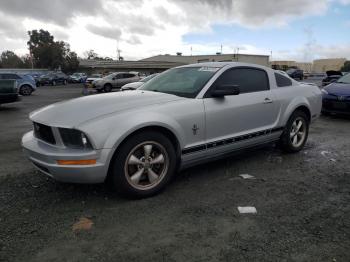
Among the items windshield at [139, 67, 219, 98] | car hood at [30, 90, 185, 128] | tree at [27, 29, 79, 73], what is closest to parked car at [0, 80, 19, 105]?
windshield at [139, 67, 219, 98]

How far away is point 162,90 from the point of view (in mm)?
4785

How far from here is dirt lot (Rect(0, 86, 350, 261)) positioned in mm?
2881

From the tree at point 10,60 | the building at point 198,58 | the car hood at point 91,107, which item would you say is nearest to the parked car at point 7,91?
the car hood at point 91,107

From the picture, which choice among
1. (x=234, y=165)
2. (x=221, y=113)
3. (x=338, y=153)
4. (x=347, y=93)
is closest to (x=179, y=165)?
(x=221, y=113)

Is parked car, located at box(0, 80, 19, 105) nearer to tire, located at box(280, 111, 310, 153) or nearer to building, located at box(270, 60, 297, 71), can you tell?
tire, located at box(280, 111, 310, 153)

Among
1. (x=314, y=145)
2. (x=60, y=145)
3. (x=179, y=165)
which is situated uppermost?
(x=60, y=145)

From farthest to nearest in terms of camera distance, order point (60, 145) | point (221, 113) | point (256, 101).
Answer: point (256, 101) < point (221, 113) < point (60, 145)

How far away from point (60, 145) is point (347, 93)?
8227 mm

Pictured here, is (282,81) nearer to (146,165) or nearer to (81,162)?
(146,165)

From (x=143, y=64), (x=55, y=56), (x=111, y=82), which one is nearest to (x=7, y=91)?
(x=111, y=82)

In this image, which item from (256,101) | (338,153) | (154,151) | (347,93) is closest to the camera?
(154,151)

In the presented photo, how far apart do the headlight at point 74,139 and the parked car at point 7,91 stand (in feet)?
34.8

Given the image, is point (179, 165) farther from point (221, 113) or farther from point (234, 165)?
point (234, 165)

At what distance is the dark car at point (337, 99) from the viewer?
9.34 m
